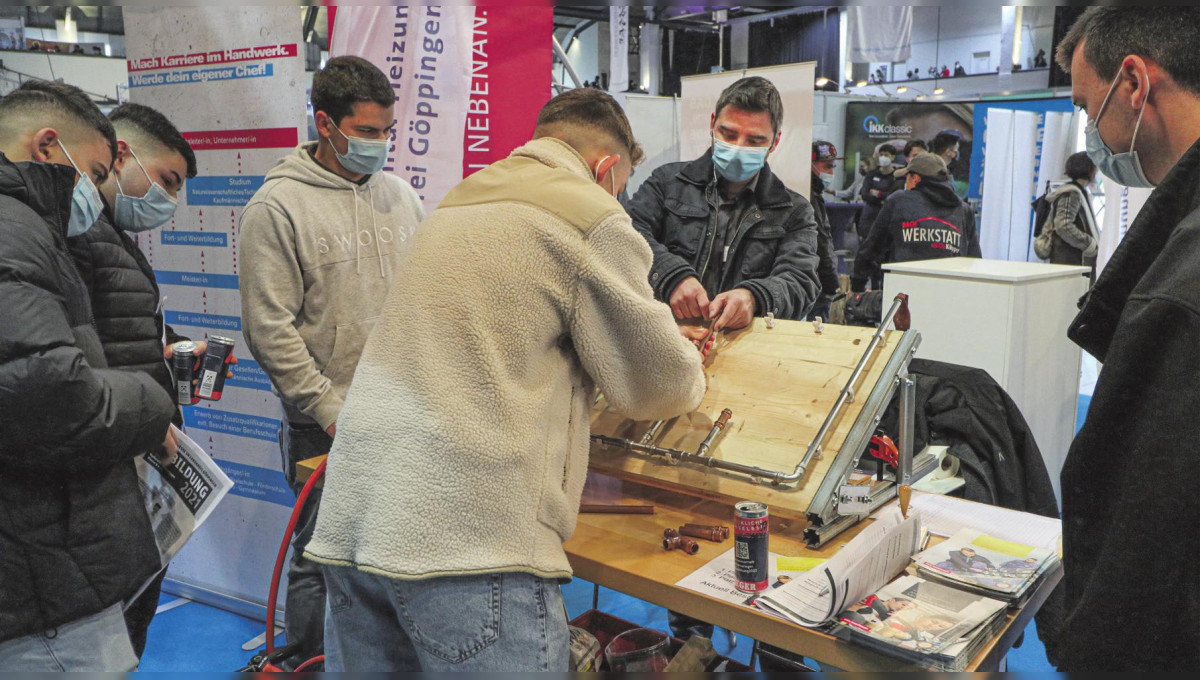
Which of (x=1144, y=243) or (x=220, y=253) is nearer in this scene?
(x=1144, y=243)

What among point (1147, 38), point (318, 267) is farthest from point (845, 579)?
point (318, 267)

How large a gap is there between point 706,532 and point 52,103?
71.8 inches

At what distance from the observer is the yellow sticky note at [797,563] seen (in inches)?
69.0

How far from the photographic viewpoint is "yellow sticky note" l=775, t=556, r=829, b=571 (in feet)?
5.75

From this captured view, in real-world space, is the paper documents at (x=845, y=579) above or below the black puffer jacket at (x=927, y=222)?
below

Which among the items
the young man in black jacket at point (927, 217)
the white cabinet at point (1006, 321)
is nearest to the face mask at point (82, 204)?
the white cabinet at point (1006, 321)

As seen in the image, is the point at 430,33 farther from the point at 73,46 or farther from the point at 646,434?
the point at 73,46

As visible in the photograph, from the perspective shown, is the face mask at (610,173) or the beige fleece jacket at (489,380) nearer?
the beige fleece jacket at (489,380)

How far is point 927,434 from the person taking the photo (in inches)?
110

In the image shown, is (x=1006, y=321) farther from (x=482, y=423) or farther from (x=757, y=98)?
(x=482, y=423)

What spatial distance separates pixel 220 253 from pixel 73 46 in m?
12.9

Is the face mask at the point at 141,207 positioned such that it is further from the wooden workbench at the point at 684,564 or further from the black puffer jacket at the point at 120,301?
the wooden workbench at the point at 684,564

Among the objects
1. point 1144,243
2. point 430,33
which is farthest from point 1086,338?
point 430,33

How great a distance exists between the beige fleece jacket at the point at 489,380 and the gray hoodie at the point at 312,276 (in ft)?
3.59
